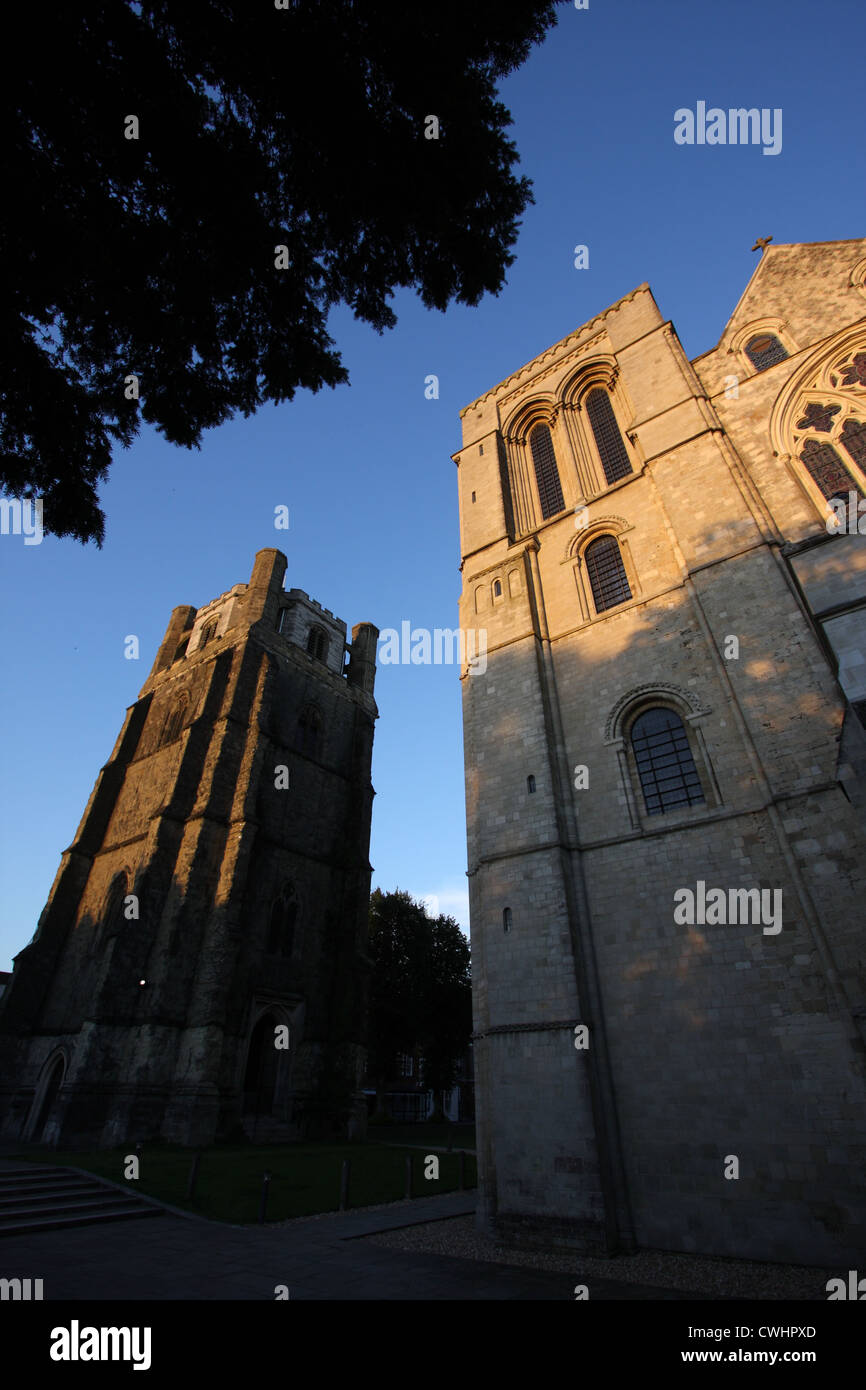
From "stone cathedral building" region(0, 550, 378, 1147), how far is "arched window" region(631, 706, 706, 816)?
15925 mm

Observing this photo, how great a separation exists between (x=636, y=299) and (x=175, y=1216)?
86.6ft

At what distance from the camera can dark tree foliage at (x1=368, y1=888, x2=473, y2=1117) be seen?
32.8 meters

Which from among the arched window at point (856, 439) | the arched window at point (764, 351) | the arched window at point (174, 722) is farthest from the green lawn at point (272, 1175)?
the arched window at point (764, 351)

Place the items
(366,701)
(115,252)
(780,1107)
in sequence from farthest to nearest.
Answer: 1. (366,701)
2. (780,1107)
3. (115,252)

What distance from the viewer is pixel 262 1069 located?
22.1 metres

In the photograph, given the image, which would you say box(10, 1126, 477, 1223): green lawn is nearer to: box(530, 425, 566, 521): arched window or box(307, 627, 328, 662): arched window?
box(530, 425, 566, 521): arched window

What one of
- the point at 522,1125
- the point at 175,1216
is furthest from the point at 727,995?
the point at 175,1216

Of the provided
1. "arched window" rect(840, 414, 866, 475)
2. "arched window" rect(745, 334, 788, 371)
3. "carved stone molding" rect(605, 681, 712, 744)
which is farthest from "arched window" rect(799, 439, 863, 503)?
"carved stone molding" rect(605, 681, 712, 744)

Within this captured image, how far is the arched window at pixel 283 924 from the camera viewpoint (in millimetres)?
23953

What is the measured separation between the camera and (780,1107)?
28.1ft

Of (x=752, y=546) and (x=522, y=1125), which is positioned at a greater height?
(x=752, y=546)

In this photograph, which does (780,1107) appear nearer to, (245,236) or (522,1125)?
(522,1125)

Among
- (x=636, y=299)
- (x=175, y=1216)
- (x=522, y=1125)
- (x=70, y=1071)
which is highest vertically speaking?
(x=636, y=299)

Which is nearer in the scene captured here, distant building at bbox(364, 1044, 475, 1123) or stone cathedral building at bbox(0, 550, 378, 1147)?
stone cathedral building at bbox(0, 550, 378, 1147)
